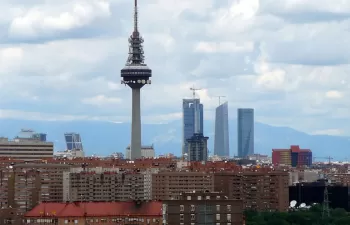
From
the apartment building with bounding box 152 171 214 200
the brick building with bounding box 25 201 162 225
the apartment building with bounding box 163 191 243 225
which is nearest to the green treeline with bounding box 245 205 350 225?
the brick building with bounding box 25 201 162 225

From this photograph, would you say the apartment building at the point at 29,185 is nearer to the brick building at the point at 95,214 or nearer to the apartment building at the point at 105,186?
the apartment building at the point at 105,186

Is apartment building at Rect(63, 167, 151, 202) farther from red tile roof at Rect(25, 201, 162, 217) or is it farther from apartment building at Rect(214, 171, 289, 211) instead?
red tile roof at Rect(25, 201, 162, 217)

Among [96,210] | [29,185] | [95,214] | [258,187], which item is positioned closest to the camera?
[95,214]

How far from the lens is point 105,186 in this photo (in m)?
149

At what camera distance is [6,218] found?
102688 millimetres

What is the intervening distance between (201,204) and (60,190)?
2995 inches

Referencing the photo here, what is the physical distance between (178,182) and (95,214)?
1991 inches

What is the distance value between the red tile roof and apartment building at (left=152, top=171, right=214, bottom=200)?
43.8 meters

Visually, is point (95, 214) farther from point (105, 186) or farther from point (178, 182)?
point (178, 182)

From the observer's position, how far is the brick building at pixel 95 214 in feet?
335

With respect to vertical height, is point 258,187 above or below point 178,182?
below

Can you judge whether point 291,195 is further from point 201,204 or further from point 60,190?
point 201,204

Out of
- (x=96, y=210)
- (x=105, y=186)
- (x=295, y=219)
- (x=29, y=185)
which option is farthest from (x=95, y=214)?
(x=105, y=186)

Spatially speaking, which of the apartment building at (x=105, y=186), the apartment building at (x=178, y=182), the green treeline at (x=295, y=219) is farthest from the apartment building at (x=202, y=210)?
the apartment building at (x=178, y=182)
